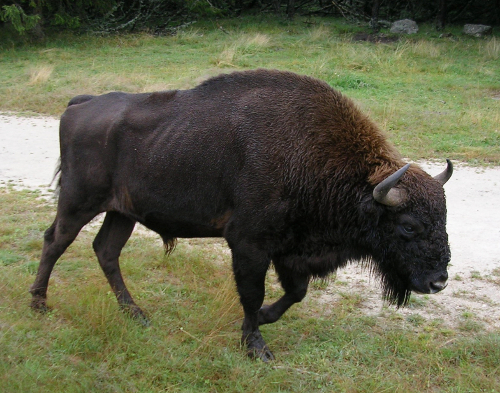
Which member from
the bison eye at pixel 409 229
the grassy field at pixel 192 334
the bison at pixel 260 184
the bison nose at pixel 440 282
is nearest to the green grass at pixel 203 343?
the grassy field at pixel 192 334

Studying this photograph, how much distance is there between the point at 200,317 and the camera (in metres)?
4.65

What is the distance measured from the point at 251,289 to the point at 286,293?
41 centimetres

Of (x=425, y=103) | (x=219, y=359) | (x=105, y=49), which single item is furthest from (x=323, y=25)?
(x=219, y=359)

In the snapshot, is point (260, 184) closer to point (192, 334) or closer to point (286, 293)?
point (286, 293)

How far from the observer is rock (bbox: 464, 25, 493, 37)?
72.1 feet

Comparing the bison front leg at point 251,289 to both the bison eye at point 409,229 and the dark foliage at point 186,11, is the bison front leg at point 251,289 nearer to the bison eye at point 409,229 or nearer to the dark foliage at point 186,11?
the bison eye at point 409,229

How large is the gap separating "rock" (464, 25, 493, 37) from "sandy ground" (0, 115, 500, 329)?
50.6ft

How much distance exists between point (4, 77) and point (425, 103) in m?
11.1

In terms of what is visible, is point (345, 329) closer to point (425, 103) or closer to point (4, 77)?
point (425, 103)

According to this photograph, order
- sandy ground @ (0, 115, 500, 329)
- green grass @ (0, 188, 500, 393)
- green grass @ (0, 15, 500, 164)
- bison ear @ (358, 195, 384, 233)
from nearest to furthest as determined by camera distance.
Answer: green grass @ (0, 188, 500, 393), bison ear @ (358, 195, 384, 233), sandy ground @ (0, 115, 500, 329), green grass @ (0, 15, 500, 164)

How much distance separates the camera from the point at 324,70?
14695 millimetres

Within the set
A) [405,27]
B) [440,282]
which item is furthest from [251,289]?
[405,27]

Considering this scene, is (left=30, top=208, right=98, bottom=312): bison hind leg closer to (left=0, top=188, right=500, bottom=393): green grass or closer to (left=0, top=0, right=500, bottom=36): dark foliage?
(left=0, top=188, right=500, bottom=393): green grass

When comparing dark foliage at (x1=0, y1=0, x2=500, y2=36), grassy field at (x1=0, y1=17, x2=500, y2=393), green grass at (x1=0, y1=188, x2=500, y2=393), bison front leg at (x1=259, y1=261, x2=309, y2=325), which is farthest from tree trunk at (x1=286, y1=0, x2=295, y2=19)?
bison front leg at (x1=259, y1=261, x2=309, y2=325)
